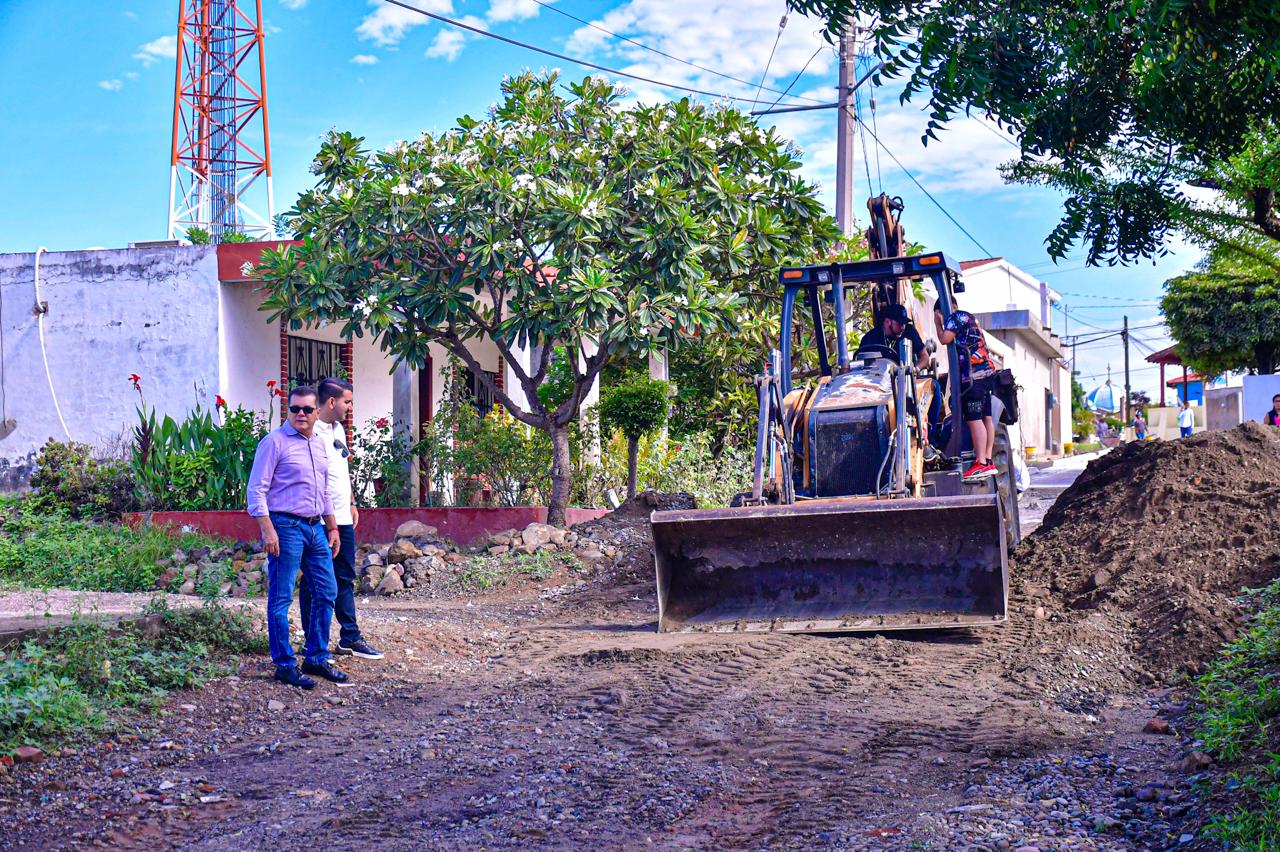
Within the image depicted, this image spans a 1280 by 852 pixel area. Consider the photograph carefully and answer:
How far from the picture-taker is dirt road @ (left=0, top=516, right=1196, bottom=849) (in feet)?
14.7

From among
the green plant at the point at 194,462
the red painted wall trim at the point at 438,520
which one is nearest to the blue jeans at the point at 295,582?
the red painted wall trim at the point at 438,520

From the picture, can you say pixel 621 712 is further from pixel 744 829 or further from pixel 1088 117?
pixel 1088 117

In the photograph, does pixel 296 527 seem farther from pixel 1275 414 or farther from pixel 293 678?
pixel 1275 414

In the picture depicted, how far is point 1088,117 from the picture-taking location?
7.09m

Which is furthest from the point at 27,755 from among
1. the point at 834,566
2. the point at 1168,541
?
the point at 1168,541

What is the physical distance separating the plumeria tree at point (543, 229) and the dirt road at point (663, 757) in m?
4.65

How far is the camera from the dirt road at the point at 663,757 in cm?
448

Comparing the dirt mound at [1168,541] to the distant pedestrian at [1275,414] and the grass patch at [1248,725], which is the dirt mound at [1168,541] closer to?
the grass patch at [1248,725]

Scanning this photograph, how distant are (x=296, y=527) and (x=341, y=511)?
59 cm

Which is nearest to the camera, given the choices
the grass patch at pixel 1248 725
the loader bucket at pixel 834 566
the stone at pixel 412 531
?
the grass patch at pixel 1248 725

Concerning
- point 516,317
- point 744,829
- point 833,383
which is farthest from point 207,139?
point 744,829

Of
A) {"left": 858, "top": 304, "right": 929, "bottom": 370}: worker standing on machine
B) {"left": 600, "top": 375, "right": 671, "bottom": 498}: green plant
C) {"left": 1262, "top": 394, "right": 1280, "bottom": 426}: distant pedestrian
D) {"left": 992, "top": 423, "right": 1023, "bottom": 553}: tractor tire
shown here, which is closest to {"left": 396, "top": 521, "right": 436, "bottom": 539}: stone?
{"left": 600, "top": 375, "right": 671, "bottom": 498}: green plant

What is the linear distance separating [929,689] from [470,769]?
2.71 meters

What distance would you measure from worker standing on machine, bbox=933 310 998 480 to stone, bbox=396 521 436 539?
250 inches
